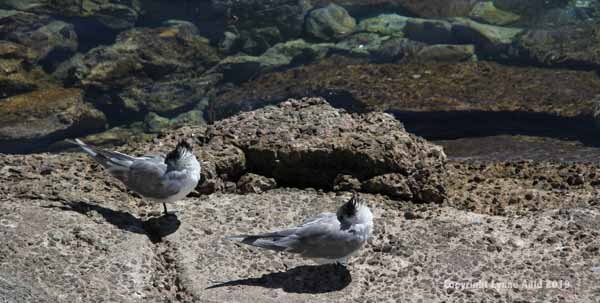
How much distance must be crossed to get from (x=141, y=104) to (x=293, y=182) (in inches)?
253

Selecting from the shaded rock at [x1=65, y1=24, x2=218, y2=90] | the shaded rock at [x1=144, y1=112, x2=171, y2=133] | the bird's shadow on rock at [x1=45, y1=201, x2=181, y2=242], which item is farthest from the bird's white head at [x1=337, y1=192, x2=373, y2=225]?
the shaded rock at [x1=65, y1=24, x2=218, y2=90]

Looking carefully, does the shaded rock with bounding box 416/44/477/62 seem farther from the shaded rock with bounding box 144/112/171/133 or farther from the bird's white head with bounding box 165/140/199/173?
the bird's white head with bounding box 165/140/199/173

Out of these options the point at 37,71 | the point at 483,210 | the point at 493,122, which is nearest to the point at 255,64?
the point at 37,71

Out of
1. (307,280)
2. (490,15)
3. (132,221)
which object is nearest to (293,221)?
(307,280)

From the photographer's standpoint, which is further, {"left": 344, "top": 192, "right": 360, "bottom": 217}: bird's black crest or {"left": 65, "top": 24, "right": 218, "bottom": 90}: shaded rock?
{"left": 65, "top": 24, "right": 218, "bottom": 90}: shaded rock

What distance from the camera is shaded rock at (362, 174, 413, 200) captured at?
6.13 meters

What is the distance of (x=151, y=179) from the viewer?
17.6 ft

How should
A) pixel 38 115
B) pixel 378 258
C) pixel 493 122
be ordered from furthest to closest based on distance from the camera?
pixel 38 115 → pixel 493 122 → pixel 378 258

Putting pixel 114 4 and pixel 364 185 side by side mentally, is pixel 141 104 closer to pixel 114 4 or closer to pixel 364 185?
pixel 114 4

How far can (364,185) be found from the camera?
6.22 m

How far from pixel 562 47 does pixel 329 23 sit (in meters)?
3.94

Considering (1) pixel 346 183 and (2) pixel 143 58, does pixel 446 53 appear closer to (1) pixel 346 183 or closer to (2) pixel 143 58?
(2) pixel 143 58

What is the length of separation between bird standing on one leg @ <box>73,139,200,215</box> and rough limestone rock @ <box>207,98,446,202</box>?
0.95 meters

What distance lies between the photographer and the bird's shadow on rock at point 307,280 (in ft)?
16.1
